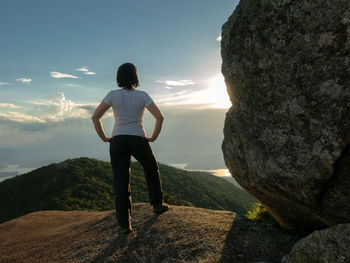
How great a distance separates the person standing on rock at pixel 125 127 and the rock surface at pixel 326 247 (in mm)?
4447

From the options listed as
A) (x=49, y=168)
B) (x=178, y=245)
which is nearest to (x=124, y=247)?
(x=178, y=245)

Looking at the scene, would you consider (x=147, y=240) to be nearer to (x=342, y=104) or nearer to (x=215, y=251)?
(x=215, y=251)

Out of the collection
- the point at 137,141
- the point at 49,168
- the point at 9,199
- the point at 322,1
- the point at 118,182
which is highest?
the point at 322,1

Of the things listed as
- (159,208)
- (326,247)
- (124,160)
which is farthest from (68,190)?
(326,247)

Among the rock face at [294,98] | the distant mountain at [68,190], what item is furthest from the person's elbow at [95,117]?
the distant mountain at [68,190]

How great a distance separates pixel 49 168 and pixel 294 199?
141 ft

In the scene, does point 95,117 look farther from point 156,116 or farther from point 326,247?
point 326,247

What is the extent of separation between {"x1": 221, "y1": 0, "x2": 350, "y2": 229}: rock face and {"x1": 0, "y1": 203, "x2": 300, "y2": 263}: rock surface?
119cm

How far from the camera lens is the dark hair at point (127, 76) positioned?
728 centimetres

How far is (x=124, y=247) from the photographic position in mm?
7008

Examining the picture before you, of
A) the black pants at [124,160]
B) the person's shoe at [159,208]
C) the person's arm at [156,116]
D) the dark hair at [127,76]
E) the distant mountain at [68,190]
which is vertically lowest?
the distant mountain at [68,190]

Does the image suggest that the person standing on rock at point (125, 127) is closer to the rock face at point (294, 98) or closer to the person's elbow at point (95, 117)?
the person's elbow at point (95, 117)

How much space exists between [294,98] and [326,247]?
7.96ft

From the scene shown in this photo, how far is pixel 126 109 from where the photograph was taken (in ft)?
23.3
